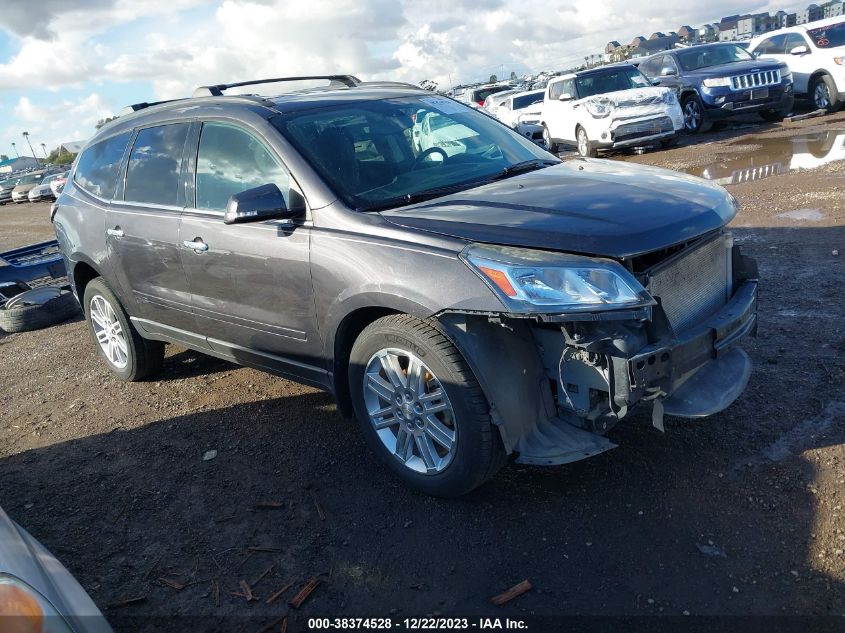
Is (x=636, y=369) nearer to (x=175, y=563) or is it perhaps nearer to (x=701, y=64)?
(x=175, y=563)

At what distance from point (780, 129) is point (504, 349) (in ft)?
45.3

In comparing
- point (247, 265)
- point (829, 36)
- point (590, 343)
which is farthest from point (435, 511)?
point (829, 36)

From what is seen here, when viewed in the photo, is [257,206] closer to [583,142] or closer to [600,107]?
Result: [600,107]

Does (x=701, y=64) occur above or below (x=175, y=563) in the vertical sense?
above

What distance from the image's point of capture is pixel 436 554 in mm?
3035

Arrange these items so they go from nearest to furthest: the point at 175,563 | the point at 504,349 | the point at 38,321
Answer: the point at 504,349
the point at 175,563
the point at 38,321

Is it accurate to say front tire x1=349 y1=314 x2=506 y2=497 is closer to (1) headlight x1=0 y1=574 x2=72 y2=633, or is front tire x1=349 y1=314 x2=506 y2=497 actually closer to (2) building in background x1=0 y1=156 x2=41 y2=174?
(1) headlight x1=0 y1=574 x2=72 y2=633

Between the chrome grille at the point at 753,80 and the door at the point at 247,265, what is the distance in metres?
13.1

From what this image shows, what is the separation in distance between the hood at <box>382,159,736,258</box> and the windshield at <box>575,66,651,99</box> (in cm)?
1171

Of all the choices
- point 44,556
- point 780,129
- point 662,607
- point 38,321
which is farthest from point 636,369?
point 780,129

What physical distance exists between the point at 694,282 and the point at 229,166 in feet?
8.40

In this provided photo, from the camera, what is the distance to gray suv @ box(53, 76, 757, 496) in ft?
9.43

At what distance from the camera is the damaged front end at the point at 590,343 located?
278 centimetres

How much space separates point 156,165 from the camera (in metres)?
4.64
